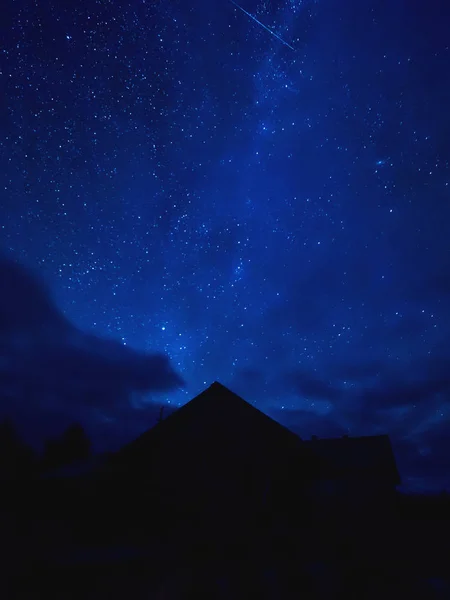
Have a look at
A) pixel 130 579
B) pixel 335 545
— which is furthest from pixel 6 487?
pixel 335 545

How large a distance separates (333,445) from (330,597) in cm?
1686

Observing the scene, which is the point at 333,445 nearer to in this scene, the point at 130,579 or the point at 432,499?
the point at 432,499

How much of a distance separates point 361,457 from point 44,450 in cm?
4160

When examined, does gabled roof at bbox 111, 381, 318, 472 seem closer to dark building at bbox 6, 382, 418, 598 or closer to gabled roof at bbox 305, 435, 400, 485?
dark building at bbox 6, 382, 418, 598

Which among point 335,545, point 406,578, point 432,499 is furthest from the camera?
point 432,499

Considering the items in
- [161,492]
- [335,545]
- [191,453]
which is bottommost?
[335,545]

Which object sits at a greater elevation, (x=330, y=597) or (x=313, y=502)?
(x=313, y=502)

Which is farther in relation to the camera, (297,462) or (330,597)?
(297,462)

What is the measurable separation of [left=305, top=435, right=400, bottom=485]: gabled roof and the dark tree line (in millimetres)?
31216

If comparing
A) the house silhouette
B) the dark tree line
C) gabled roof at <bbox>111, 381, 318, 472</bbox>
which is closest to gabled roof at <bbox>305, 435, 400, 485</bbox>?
the house silhouette

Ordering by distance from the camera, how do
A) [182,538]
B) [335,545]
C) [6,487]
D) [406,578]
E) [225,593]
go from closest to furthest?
1. [225,593]
2. [406,578]
3. [182,538]
4. [335,545]
5. [6,487]

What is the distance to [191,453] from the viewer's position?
14805 millimetres

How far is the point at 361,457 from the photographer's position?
66.3 ft

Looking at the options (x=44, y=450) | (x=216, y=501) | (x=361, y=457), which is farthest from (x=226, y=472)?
(x=44, y=450)
